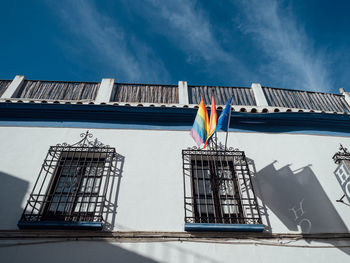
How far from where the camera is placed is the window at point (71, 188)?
412 cm

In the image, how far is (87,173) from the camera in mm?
5125

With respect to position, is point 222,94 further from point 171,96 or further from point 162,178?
point 162,178

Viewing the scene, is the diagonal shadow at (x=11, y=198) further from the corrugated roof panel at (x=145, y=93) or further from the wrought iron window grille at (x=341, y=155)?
the wrought iron window grille at (x=341, y=155)

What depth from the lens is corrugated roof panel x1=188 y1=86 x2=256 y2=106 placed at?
274 inches

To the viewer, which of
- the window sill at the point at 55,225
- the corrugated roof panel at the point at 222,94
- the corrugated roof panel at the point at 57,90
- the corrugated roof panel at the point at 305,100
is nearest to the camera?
the window sill at the point at 55,225

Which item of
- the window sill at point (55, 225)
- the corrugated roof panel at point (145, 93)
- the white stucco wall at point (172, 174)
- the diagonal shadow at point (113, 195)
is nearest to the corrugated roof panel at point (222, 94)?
the corrugated roof panel at point (145, 93)

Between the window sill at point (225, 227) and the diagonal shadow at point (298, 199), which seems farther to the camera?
the diagonal shadow at point (298, 199)

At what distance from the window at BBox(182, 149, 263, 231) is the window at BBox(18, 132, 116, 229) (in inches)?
64.0

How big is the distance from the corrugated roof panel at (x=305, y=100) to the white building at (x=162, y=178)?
6 centimetres

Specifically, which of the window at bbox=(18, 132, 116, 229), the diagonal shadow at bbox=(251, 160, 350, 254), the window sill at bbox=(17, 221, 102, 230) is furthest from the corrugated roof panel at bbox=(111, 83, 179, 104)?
the window sill at bbox=(17, 221, 102, 230)

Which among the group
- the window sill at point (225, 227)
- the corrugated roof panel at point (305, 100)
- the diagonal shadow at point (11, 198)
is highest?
the corrugated roof panel at point (305, 100)

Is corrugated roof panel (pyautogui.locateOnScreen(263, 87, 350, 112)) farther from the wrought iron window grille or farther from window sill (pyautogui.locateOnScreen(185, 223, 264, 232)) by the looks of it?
window sill (pyautogui.locateOnScreen(185, 223, 264, 232))

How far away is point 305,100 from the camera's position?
23.9 ft

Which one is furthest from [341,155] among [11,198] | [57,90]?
[57,90]
